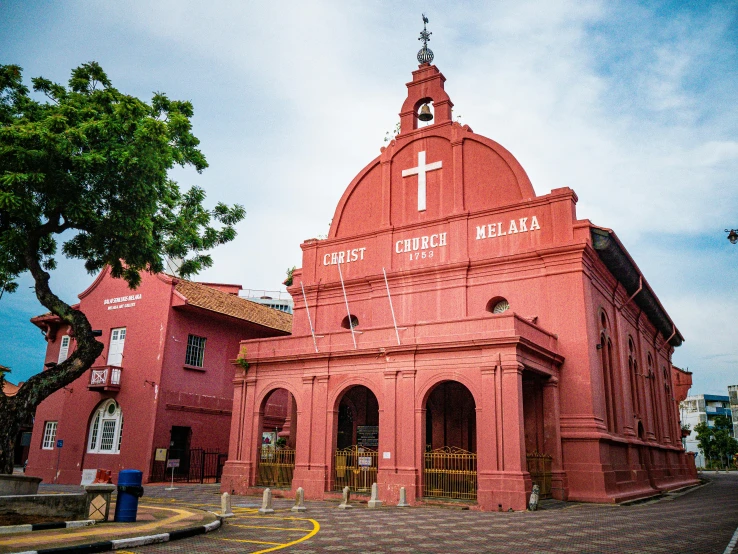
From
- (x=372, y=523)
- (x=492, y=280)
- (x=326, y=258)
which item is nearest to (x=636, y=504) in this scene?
(x=492, y=280)

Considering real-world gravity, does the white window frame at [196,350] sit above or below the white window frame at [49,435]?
above

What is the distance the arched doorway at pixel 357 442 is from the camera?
19.9 meters

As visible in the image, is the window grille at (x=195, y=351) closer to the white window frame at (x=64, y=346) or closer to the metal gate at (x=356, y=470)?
the white window frame at (x=64, y=346)

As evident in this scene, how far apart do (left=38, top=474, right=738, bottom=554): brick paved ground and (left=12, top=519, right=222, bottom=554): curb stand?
28 cm

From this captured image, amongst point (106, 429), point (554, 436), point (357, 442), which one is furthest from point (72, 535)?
point (106, 429)

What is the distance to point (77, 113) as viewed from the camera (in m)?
15.2

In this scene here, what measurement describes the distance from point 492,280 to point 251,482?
452 inches

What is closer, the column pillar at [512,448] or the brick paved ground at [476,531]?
the brick paved ground at [476,531]

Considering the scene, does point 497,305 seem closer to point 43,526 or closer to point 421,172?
point 421,172

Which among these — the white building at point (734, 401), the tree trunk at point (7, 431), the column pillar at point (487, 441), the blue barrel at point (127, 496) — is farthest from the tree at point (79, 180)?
the white building at point (734, 401)

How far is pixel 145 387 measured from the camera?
26.4 meters

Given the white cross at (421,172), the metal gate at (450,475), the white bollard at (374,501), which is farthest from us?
the white cross at (421,172)

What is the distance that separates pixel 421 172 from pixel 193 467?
16.5 m

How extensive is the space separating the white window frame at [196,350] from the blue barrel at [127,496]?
16.3 metres
